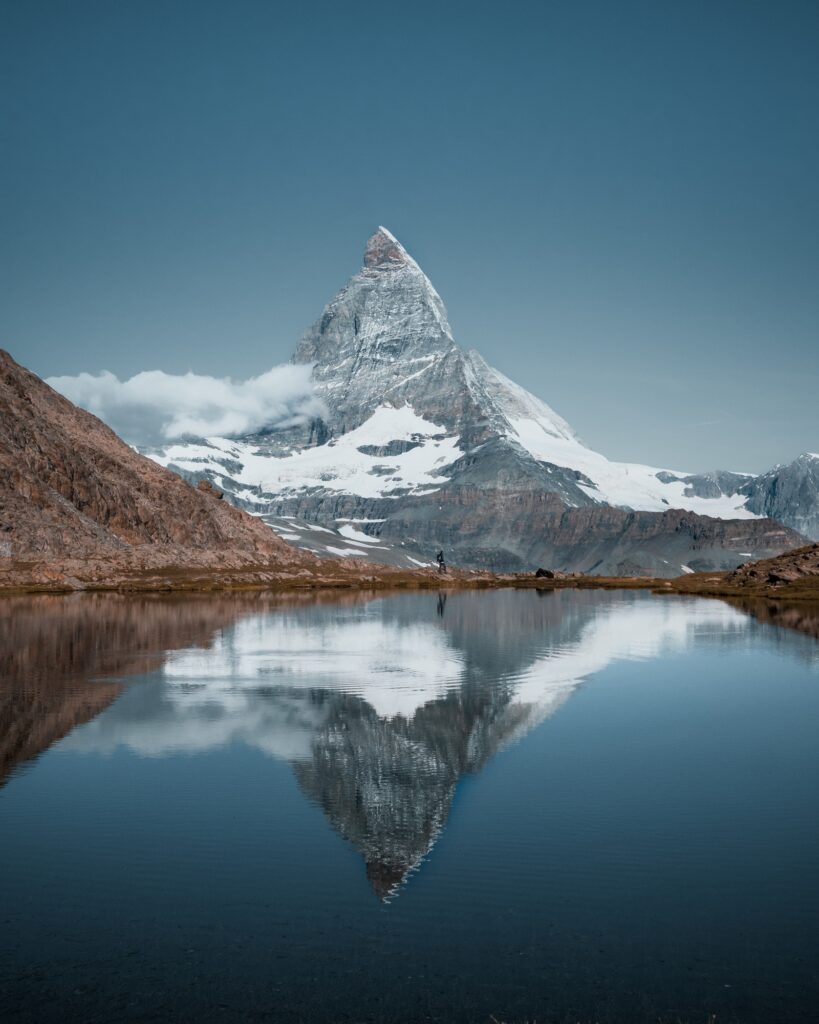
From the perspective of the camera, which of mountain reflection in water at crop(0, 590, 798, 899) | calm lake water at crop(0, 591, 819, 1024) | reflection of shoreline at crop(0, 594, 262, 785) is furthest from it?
reflection of shoreline at crop(0, 594, 262, 785)

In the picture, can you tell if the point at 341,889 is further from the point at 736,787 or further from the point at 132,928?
the point at 736,787

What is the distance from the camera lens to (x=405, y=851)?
2720 centimetres

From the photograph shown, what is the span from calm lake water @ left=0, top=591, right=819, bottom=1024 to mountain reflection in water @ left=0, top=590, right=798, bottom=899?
277mm

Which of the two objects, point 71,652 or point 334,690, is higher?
point 71,652

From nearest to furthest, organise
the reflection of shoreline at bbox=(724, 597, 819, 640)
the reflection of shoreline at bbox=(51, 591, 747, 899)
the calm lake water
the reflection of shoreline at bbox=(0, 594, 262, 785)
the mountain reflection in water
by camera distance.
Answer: the calm lake water, the reflection of shoreline at bbox=(51, 591, 747, 899), the mountain reflection in water, the reflection of shoreline at bbox=(0, 594, 262, 785), the reflection of shoreline at bbox=(724, 597, 819, 640)

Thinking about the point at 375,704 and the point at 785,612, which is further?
the point at 785,612

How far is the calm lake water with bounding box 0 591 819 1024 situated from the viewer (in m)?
19.1

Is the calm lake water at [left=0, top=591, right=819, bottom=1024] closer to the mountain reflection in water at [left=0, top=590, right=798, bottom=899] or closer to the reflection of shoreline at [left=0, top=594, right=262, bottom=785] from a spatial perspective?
the mountain reflection in water at [left=0, top=590, right=798, bottom=899]

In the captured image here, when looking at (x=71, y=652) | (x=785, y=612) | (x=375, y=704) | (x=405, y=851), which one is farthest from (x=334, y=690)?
(x=785, y=612)

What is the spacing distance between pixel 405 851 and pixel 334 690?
33.3 m

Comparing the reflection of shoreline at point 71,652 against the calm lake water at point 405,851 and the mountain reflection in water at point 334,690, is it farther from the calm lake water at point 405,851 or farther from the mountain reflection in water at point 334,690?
the calm lake water at point 405,851

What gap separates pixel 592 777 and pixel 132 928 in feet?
64.0

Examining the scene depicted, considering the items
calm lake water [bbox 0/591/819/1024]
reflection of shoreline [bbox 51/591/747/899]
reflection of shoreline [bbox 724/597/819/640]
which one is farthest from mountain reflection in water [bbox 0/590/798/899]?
reflection of shoreline [bbox 724/597/819/640]

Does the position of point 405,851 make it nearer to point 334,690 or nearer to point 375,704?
point 375,704
